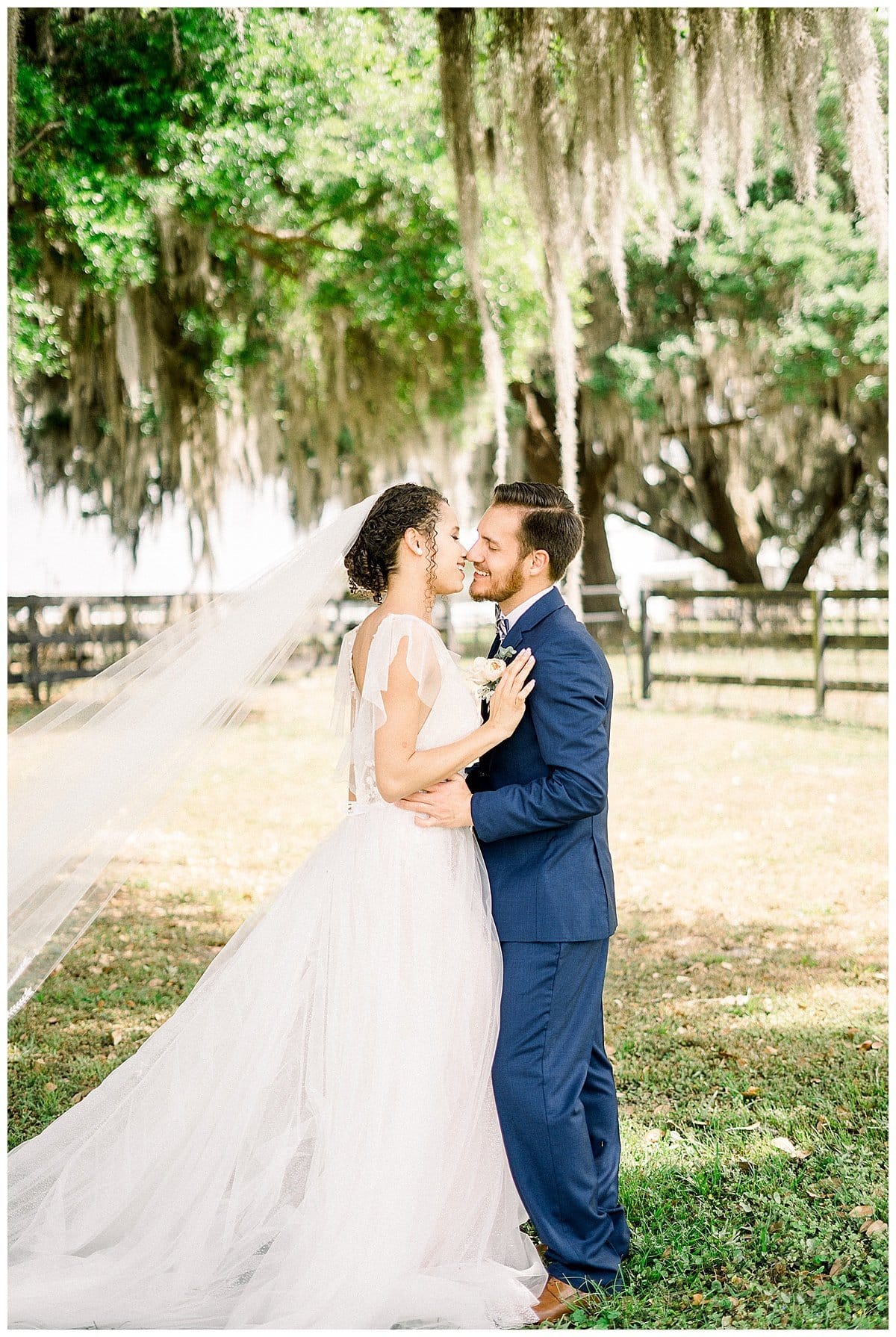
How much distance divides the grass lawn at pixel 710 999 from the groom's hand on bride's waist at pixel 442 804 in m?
1.27

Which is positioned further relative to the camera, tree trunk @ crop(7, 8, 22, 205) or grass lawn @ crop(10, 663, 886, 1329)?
tree trunk @ crop(7, 8, 22, 205)

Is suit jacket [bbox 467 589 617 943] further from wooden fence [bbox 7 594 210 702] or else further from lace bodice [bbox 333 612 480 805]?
wooden fence [bbox 7 594 210 702]

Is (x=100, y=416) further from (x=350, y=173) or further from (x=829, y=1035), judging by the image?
(x=829, y=1035)

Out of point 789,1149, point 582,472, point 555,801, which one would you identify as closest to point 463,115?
point 555,801

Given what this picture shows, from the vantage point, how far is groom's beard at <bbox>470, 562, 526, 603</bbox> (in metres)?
3.04

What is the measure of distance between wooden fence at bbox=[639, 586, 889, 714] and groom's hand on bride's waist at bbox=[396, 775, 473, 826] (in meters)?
10.5

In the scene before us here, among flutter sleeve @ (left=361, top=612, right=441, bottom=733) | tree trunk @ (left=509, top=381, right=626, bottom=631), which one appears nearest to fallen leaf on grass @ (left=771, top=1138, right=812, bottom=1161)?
flutter sleeve @ (left=361, top=612, right=441, bottom=733)

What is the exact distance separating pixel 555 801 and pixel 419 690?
0.46 metres

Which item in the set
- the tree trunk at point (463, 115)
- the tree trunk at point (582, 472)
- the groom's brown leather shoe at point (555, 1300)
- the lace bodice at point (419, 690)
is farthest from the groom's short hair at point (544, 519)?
the tree trunk at point (582, 472)

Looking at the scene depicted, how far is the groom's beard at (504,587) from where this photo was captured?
304 centimetres

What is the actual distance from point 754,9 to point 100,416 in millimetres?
12120

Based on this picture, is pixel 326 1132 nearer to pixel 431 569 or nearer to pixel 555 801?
pixel 555 801

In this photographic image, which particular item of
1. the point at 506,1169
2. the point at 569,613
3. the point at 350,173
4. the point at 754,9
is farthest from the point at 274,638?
the point at 350,173

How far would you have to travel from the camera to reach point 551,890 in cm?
291
